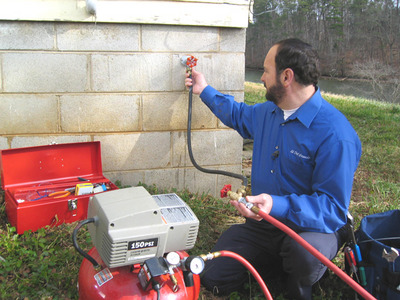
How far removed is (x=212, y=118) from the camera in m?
3.21

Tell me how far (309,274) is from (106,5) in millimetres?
Answer: 2149

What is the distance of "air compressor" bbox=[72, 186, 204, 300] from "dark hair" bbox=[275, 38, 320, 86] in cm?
95

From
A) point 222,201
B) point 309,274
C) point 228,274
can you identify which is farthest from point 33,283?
point 222,201

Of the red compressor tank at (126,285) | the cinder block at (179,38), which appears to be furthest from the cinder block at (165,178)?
the red compressor tank at (126,285)

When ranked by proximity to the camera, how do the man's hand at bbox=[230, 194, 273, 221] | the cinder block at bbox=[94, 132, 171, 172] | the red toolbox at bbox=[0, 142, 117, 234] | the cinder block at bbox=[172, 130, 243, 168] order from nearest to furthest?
the man's hand at bbox=[230, 194, 273, 221] → the red toolbox at bbox=[0, 142, 117, 234] → the cinder block at bbox=[94, 132, 171, 172] → the cinder block at bbox=[172, 130, 243, 168]

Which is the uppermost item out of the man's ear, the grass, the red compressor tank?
the man's ear

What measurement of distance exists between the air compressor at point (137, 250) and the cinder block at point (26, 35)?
156cm

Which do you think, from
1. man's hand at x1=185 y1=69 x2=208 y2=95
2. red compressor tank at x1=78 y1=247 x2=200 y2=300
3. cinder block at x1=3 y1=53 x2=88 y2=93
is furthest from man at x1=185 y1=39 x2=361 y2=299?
cinder block at x1=3 y1=53 x2=88 y2=93

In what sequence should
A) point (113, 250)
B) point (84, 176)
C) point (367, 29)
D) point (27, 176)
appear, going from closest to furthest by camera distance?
1. point (113, 250)
2. point (27, 176)
3. point (84, 176)
4. point (367, 29)

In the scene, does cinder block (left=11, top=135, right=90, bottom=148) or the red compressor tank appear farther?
cinder block (left=11, top=135, right=90, bottom=148)

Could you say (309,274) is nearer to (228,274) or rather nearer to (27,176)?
(228,274)

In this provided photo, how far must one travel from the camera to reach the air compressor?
60.4 inches

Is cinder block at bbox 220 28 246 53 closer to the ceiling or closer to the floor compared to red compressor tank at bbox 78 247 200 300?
closer to the ceiling

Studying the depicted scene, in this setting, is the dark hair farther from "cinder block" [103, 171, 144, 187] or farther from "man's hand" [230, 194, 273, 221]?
"cinder block" [103, 171, 144, 187]
